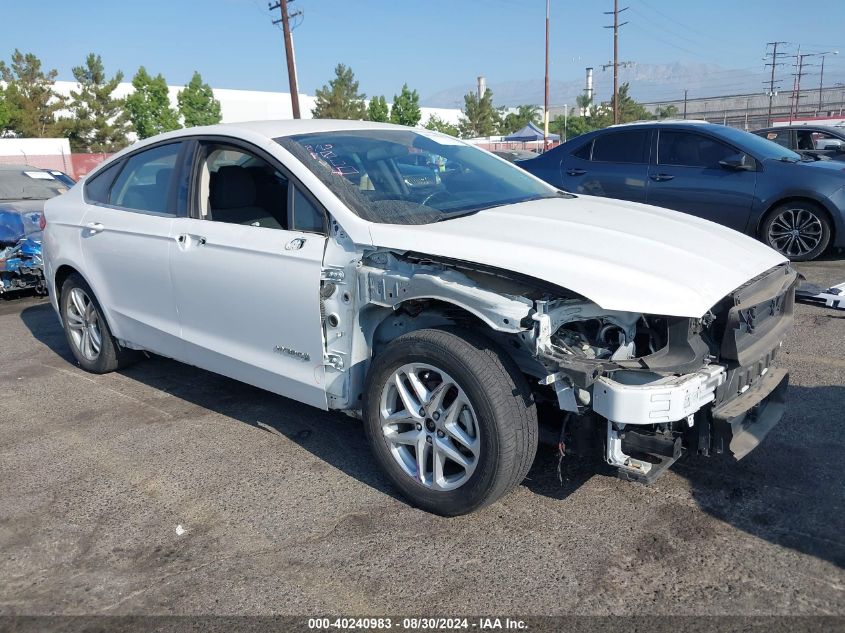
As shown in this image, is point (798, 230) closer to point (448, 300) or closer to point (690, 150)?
point (690, 150)

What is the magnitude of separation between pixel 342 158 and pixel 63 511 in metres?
2.23

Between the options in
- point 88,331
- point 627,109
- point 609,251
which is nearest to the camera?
point 609,251

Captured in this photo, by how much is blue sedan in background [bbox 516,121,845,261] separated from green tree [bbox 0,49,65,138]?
1772 inches

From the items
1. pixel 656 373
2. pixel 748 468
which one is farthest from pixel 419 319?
pixel 748 468

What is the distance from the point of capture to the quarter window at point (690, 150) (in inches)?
326

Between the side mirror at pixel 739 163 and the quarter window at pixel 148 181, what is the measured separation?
623 cm

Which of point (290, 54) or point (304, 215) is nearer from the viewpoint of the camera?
point (304, 215)

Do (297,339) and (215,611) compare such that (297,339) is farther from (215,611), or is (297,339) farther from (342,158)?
(215,611)

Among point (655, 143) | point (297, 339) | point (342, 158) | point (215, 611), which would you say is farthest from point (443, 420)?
point (655, 143)

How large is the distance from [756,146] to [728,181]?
0.57m

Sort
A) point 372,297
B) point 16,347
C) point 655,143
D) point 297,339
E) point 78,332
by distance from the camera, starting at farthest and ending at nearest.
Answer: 1. point 655,143
2. point 16,347
3. point 78,332
4. point 297,339
5. point 372,297

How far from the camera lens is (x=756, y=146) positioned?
Answer: 8320 mm

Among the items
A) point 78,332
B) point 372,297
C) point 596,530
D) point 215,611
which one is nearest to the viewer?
point 215,611

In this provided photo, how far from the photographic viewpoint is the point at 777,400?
3.45 meters
